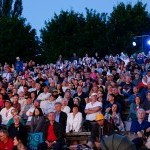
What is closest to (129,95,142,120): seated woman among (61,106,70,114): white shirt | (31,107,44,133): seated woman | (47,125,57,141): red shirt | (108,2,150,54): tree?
(61,106,70,114): white shirt

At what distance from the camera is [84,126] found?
1641cm

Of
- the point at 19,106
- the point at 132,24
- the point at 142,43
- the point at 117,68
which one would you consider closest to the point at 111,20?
the point at 132,24

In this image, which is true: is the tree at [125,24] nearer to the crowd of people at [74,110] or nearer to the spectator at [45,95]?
the crowd of people at [74,110]

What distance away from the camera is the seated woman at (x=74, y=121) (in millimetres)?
16281

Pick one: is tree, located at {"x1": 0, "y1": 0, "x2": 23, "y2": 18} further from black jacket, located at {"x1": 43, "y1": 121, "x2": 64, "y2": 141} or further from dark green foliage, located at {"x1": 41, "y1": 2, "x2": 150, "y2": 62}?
black jacket, located at {"x1": 43, "y1": 121, "x2": 64, "y2": 141}

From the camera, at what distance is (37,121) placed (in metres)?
16.5

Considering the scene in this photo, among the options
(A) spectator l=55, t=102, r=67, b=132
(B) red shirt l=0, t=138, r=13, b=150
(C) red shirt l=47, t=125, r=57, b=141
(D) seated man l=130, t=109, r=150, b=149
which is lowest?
(B) red shirt l=0, t=138, r=13, b=150

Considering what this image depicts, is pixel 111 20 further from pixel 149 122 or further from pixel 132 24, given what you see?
pixel 149 122

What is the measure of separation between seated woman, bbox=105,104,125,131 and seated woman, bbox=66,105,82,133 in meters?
0.78

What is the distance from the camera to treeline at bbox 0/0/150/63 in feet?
166

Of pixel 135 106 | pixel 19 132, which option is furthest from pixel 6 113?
pixel 135 106

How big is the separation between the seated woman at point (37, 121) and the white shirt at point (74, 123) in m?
0.74

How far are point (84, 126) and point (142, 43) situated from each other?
55.2 feet

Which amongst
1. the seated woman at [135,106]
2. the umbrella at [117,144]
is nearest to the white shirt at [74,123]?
the seated woman at [135,106]
